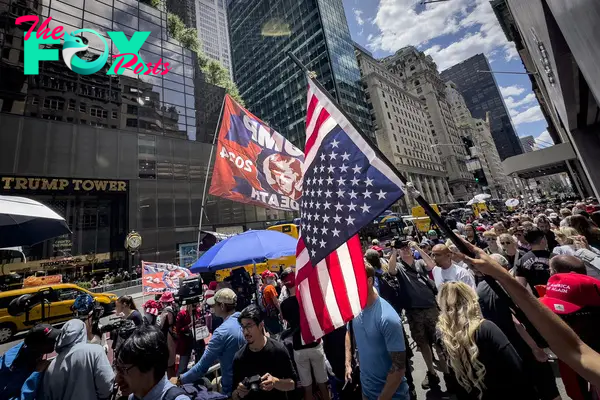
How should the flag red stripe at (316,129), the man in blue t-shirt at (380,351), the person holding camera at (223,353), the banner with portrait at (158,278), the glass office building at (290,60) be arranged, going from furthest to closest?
the glass office building at (290,60), the banner with portrait at (158,278), the person holding camera at (223,353), the flag red stripe at (316,129), the man in blue t-shirt at (380,351)

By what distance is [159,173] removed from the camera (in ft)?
91.7

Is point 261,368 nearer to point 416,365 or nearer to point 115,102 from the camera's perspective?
point 416,365

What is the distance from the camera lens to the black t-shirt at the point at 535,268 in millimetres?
3949

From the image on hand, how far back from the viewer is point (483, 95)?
544ft

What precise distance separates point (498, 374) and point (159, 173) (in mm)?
31121

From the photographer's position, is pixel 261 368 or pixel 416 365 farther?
pixel 416 365

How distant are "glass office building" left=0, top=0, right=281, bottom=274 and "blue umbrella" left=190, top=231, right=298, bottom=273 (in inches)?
862

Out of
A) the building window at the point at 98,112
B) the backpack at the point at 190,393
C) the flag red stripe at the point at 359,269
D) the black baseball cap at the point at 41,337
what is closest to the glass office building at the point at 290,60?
the building window at the point at 98,112

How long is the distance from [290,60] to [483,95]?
6167 inches

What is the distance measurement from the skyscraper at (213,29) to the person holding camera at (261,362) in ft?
367

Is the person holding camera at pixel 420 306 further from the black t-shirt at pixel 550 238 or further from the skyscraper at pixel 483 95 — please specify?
the skyscraper at pixel 483 95

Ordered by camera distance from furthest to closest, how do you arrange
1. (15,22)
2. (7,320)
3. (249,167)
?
(15,22) < (7,320) < (249,167)

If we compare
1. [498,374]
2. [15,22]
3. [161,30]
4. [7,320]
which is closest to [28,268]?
[7,320]

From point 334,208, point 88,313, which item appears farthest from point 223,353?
point 334,208
